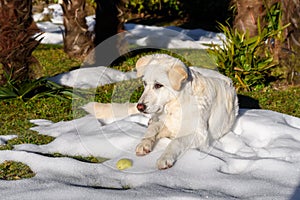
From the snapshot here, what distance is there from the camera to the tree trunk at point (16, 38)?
7.93m

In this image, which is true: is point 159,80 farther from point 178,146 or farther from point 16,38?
point 16,38

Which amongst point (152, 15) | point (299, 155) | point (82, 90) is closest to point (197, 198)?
point (299, 155)

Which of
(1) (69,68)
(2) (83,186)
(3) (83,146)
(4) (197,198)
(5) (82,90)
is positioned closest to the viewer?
(4) (197,198)

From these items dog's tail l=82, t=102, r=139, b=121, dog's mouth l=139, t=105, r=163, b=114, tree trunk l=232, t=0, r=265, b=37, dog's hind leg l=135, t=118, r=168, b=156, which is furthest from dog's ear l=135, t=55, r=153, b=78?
tree trunk l=232, t=0, r=265, b=37

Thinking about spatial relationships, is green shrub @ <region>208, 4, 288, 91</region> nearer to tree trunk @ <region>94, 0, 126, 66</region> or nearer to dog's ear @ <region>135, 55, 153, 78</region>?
tree trunk @ <region>94, 0, 126, 66</region>

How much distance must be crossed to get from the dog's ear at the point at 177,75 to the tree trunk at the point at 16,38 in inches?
149

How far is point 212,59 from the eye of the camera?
9.17 meters

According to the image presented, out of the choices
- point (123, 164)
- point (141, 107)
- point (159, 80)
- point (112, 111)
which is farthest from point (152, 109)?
point (112, 111)

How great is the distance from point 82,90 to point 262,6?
3636 millimetres

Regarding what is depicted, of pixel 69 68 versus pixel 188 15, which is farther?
pixel 188 15

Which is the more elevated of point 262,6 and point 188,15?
point 262,6

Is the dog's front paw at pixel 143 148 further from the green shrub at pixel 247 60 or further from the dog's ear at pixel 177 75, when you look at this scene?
the green shrub at pixel 247 60

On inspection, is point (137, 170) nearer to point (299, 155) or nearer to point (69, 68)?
point (299, 155)

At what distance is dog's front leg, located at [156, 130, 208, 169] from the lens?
196 inches
